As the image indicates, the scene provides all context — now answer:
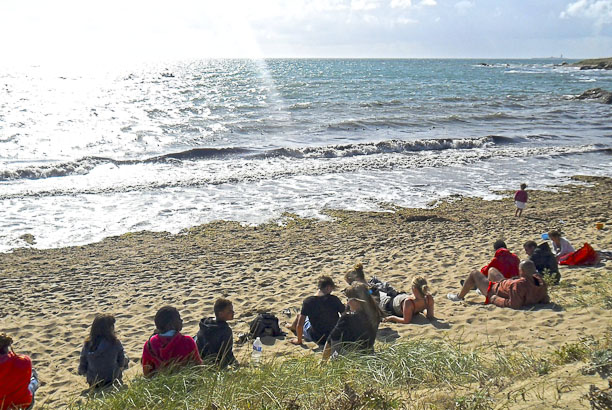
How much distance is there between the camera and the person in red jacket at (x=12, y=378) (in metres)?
4.59

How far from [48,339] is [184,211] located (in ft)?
25.7

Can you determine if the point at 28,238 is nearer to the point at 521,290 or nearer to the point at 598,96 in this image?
the point at 521,290

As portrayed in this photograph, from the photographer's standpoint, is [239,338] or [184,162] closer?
[239,338]

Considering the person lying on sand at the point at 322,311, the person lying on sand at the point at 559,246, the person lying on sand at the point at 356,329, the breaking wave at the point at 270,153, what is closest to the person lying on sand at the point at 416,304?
the person lying on sand at the point at 322,311

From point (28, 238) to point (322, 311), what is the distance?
9.03 meters

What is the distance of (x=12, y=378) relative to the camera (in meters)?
4.63

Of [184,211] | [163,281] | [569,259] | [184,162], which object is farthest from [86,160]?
[569,259]

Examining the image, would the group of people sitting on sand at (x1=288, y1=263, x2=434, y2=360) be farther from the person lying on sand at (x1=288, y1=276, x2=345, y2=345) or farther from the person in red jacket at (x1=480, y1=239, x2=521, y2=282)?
the person in red jacket at (x1=480, y1=239, x2=521, y2=282)

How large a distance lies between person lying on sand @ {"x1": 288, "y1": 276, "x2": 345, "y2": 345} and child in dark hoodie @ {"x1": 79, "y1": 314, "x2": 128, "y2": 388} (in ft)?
7.33

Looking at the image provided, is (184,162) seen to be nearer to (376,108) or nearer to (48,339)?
(48,339)

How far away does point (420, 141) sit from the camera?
27297 millimetres

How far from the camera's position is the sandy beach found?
6.17 m

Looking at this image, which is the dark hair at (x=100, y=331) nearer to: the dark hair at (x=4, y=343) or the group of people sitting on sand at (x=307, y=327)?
the group of people sitting on sand at (x=307, y=327)

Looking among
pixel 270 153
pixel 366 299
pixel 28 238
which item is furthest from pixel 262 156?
pixel 366 299
